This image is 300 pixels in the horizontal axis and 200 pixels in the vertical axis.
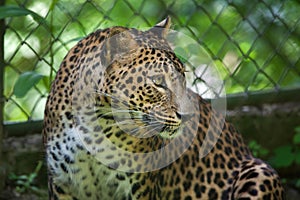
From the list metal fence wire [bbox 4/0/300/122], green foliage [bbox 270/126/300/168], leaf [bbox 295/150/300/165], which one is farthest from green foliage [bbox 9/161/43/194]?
leaf [bbox 295/150/300/165]

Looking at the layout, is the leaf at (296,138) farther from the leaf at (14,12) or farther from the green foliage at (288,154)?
the leaf at (14,12)

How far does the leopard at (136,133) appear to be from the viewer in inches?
128

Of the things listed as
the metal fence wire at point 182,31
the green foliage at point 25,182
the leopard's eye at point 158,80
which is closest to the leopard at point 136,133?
the leopard's eye at point 158,80

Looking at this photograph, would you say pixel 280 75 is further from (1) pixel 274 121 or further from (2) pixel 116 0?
(2) pixel 116 0

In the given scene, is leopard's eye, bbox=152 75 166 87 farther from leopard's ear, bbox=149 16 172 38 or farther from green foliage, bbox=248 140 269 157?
green foliage, bbox=248 140 269 157

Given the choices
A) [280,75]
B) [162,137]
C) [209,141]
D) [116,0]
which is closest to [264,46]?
[280,75]

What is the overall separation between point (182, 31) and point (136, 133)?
139cm

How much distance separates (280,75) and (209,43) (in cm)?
64

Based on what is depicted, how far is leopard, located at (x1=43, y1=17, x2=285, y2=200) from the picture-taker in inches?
128

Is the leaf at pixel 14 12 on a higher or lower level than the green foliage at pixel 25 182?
higher

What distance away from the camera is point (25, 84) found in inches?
154

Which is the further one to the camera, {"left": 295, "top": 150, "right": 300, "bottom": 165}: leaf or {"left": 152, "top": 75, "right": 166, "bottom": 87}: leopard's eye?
{"left": 295, "top": 150, "right": 300, "bottom": 165}: leaf

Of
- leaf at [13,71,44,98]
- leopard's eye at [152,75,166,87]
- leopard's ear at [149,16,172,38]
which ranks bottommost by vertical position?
leaf at [13,71,44,98]

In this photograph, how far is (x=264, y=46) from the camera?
523 centimetres
